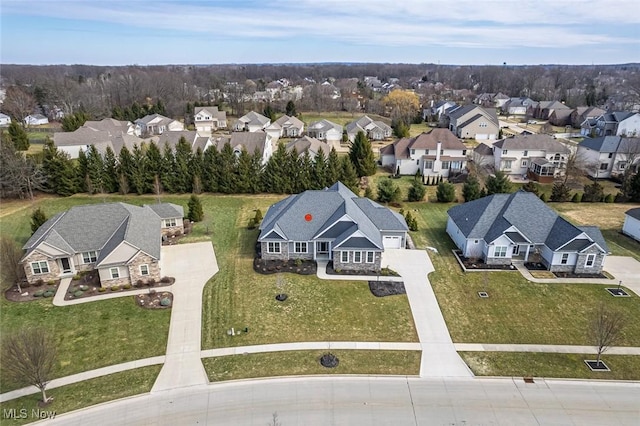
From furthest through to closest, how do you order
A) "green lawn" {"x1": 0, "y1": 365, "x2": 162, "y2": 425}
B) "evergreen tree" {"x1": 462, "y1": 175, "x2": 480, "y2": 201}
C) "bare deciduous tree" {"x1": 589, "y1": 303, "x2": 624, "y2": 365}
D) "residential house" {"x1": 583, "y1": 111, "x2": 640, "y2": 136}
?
"residential house" {"x1": 583, "y1": 111, "x2": 640, "y2": 136} → "evergreen tree" {"x1": 462, "y1": 175, "x2": 480, "y2": 201} → "bare deciduous tree" {"x1": 589, "y1": 303, "x2": 624, "y2": 365} → "green lawn" {"x1": 0, "y1": 365, "x2": 162, "y2": 425}

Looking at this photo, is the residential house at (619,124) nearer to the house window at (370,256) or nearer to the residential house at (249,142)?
the residential house at (249,142)

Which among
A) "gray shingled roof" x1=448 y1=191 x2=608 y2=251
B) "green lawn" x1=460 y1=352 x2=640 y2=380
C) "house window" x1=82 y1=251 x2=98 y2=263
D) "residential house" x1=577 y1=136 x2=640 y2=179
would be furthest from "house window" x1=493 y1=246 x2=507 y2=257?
"residential house" x1=577 y1=136 x2=640 y2=179

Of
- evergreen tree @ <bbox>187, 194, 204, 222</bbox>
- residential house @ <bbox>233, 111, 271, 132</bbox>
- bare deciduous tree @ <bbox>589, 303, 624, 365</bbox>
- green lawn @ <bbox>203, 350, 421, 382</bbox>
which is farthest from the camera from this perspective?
residential house @ <bbox>233, 111, 271, 132</bbox>

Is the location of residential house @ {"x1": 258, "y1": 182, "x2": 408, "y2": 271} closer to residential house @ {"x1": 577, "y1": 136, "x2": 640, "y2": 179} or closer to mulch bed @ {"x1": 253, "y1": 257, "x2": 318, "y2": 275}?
mulch bed @ {"x1": 253, "y1": 257, "x2": 318, "y2": 275}

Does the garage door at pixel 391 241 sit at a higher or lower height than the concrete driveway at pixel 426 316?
higher

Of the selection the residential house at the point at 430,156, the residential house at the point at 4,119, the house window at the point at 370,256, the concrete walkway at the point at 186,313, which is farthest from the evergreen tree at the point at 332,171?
the residential house at the point at 4,119

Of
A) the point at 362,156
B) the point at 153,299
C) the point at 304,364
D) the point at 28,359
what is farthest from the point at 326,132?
the point at 28,359

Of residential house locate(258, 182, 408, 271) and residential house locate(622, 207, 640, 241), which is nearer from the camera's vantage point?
residential house locate(258, 182, 408, 271)
